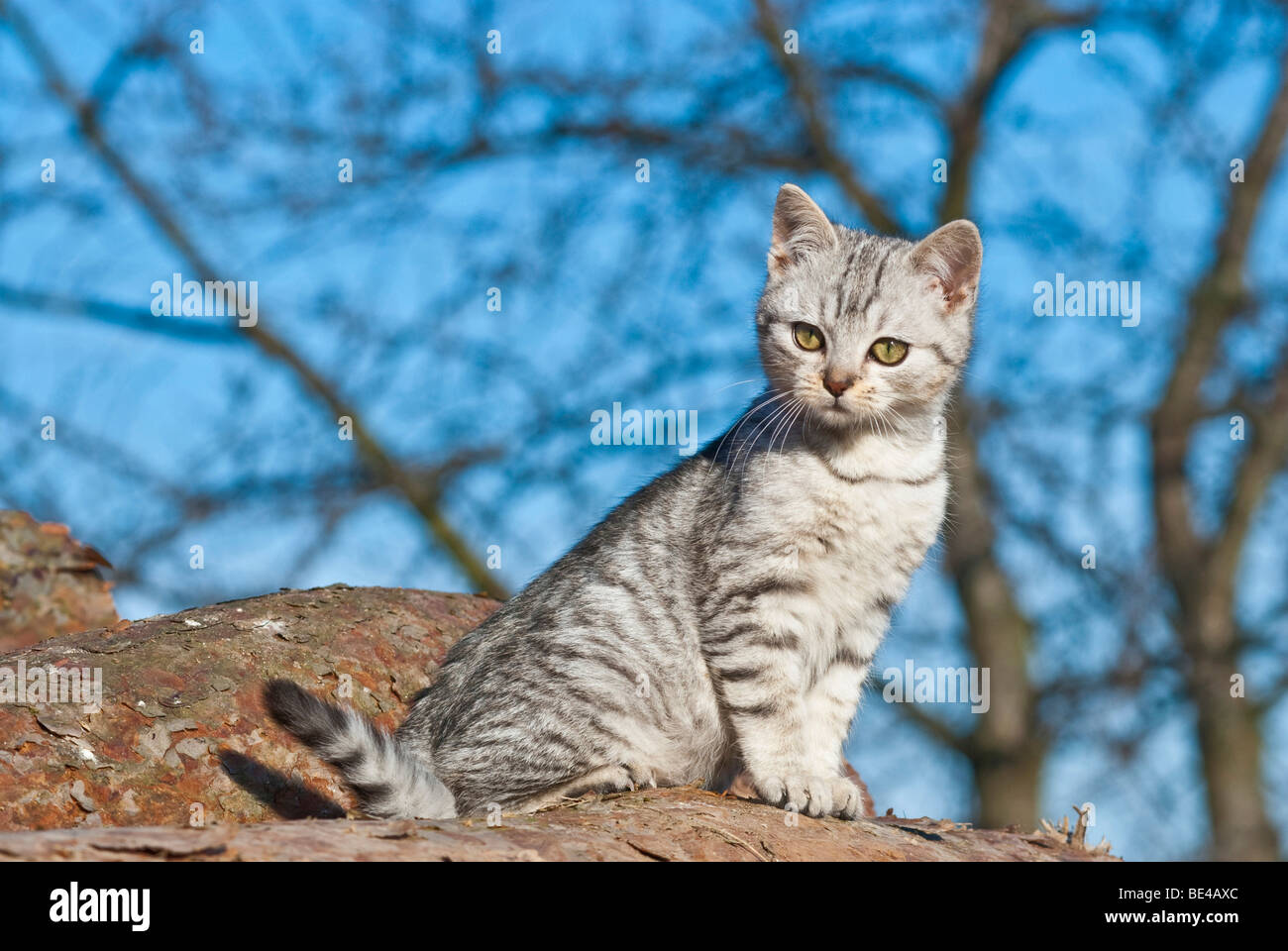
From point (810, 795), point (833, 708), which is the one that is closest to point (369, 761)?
point (810, 795)

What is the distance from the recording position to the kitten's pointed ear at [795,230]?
4445 millimetres

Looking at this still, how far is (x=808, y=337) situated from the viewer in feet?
13.8

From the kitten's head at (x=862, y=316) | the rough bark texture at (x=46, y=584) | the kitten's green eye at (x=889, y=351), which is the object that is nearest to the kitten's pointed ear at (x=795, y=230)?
the kitten's head at (x=862, y=316)

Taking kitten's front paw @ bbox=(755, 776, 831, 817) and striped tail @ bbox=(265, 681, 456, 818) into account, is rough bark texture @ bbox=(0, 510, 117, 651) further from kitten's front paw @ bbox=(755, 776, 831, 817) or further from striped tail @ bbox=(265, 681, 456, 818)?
kitten's front paw @ bbox=(755, 776, 831, 817)

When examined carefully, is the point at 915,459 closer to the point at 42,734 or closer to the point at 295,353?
the point at 42,734

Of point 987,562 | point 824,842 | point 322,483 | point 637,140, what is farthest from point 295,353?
point 824,842

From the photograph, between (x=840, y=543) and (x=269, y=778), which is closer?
(x=269, y=778)

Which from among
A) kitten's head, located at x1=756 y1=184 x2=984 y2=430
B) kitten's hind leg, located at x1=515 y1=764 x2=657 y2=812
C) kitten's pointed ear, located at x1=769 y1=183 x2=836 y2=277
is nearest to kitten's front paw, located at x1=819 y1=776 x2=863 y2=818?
kitten's hind leg, located at x1=515 y1=764 x2=657 y2=812

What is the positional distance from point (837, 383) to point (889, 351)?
0.88 feet

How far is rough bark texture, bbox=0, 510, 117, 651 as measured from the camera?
534 centimetres

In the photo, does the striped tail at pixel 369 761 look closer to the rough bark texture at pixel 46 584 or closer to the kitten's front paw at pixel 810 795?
the kitten's front paw at pixel 810 795

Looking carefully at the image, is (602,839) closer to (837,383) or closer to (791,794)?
(791,794)

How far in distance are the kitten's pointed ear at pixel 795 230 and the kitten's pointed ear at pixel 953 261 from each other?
1.19ft

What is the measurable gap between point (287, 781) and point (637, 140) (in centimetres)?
908
